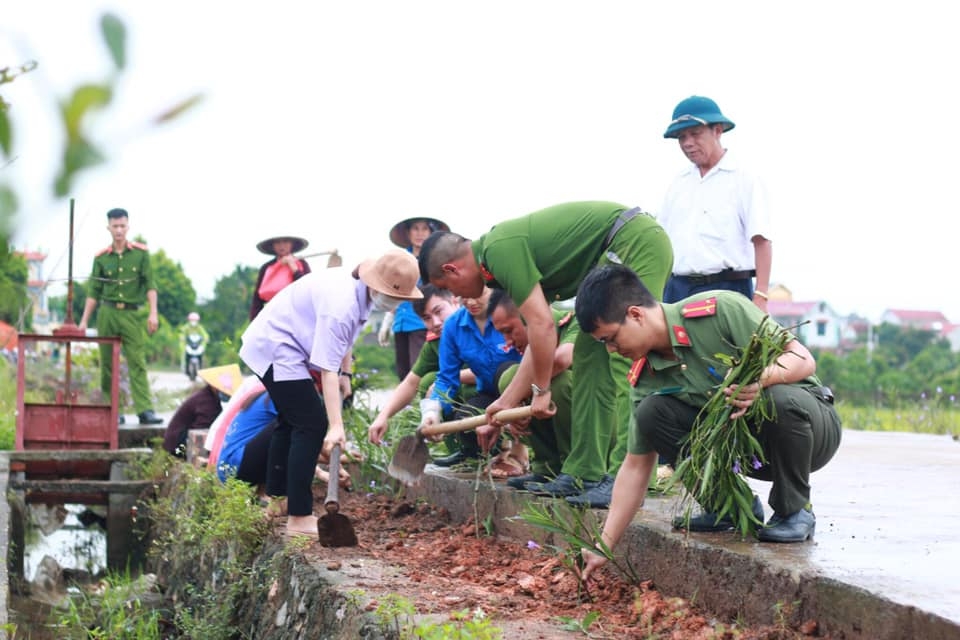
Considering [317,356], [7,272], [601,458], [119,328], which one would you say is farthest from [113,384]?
[7,272]

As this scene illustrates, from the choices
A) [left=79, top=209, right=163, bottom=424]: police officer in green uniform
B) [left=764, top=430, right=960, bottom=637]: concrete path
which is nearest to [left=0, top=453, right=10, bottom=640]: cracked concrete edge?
[left=79, top=209, right=163, bottom=424]: police officer in green uniform

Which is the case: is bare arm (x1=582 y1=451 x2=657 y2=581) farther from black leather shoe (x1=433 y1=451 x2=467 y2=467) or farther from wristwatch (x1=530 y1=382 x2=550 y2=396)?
black leather shoe (x1=433 y1=451 x2=467 y2=467)

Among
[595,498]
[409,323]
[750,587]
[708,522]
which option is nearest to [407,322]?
[409,323]

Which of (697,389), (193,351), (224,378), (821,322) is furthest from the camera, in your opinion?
(821,322)

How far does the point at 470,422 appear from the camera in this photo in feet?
16.8

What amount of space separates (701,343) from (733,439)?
36 centimetres

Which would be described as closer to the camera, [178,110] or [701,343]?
[178,110]

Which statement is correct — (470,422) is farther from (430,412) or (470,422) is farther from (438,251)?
(438,251)

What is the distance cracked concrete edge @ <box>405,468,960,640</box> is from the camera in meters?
2.74

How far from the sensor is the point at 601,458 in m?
4.67

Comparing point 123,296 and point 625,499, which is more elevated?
point 123,296

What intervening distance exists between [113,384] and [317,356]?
15.9 feet

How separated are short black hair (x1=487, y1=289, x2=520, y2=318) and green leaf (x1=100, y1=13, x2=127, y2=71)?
4.36 meters

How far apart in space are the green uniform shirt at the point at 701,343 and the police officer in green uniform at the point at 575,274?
0.79 meters
